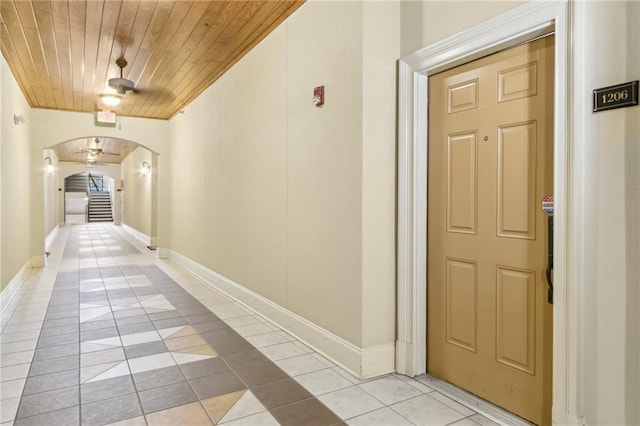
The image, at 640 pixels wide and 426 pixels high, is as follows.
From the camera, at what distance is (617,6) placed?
68.0 inches

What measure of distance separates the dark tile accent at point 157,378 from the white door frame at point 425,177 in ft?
5.16

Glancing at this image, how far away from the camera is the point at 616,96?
1729mm

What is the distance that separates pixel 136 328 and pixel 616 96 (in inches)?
160

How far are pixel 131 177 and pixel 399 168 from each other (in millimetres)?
13925

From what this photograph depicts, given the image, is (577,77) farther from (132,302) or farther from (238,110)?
(132,302)

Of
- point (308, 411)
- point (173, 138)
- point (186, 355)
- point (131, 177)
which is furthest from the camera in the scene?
point (131, 177)

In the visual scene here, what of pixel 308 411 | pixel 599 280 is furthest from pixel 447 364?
pixel 599 280

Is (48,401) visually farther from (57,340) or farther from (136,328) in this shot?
(136,328)

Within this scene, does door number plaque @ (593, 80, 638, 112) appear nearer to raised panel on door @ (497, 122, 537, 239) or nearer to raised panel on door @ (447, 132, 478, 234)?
raised panel on door @ (497, 122, 537, 239)

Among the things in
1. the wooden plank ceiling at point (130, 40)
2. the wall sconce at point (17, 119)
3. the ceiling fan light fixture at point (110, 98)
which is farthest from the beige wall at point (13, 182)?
the ceiling fan light fixture at point (110, 98)

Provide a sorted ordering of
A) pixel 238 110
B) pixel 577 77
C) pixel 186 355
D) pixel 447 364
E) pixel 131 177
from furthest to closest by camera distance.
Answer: pixel 131 177 < pixel 238 110 < pixel 186 355 < pixel 447 364 < pixel 577 77

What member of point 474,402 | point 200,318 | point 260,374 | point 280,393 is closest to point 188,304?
point 200,318

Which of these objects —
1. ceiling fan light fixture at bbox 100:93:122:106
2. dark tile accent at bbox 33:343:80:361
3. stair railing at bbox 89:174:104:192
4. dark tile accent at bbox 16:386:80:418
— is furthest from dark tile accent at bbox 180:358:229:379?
stair railing at bbox 89:174:104:192

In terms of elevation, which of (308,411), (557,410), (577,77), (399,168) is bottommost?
(308,411)
